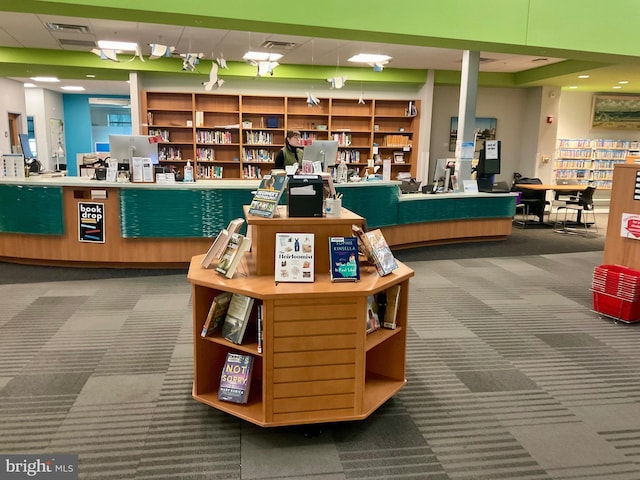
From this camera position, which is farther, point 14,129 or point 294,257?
point 14,129

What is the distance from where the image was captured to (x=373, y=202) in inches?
280

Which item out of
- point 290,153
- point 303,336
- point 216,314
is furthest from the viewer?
point 290,153

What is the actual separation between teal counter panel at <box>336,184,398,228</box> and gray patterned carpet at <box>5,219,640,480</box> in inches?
82.1

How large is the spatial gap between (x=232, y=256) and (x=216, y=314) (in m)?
0.34

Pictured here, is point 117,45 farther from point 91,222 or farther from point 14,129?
point 14,129

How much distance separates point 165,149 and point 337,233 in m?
9.03

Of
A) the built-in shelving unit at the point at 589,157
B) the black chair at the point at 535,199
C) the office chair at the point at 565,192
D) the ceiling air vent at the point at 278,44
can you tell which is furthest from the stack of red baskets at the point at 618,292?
the built-in shelving unit at the point at 589,157

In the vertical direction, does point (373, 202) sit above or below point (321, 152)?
below

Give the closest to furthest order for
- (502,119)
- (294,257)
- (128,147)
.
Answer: (294,257)
(128,147)
(502,119)

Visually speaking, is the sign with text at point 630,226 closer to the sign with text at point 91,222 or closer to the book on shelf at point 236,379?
the book on shelf at point 236,379

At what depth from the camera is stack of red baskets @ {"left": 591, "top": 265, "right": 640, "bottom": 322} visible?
4.68 meters

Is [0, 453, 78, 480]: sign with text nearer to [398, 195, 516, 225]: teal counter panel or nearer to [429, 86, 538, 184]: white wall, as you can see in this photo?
[398, 195, 516, 225]: teal counter panel

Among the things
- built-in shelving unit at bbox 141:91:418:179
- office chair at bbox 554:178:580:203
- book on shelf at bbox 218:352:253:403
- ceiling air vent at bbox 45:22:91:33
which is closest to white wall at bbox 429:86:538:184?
built-in shelving unit at bbox 141:91:418:179

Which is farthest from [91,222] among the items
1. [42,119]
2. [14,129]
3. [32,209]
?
[42,119]
